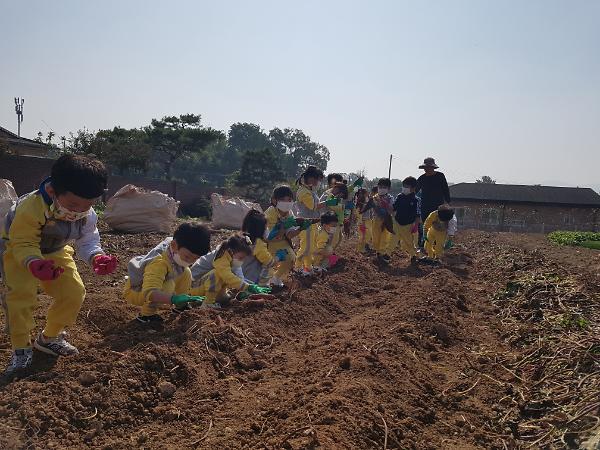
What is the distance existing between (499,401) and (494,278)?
17.9 ft

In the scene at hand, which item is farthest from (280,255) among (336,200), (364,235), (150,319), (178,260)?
(364,235)

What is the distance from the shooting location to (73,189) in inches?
123

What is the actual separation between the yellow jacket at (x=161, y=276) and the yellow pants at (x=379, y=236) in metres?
5.81

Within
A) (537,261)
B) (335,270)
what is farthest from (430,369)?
(537,261)

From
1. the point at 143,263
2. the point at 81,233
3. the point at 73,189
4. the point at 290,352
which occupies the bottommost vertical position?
the point at 290,352

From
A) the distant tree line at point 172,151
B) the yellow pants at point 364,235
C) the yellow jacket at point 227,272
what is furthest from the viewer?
the distant tree line at point 172,151

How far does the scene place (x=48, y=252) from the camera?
11.1ft

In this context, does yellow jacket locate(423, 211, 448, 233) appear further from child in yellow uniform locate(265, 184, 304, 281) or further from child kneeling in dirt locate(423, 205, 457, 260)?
child in yellow uniform locate(265, 184, 304, 281)

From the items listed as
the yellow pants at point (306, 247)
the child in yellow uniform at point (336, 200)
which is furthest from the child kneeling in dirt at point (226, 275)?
the child in yellow uniform at point (336, 200)

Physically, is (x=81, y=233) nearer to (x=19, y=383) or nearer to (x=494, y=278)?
(x=19, y=383)

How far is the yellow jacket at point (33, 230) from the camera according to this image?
3090 mm

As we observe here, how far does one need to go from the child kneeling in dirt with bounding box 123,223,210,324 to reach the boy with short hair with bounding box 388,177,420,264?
5.64 metres

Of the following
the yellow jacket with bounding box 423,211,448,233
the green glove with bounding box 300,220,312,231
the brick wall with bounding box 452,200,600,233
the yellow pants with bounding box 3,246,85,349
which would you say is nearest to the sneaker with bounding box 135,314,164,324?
the yellow pants with bounding box 3,246,85,349

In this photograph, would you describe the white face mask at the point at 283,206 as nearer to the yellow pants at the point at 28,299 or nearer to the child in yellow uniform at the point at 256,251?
the child in yellow uniform at the point at 256,251
